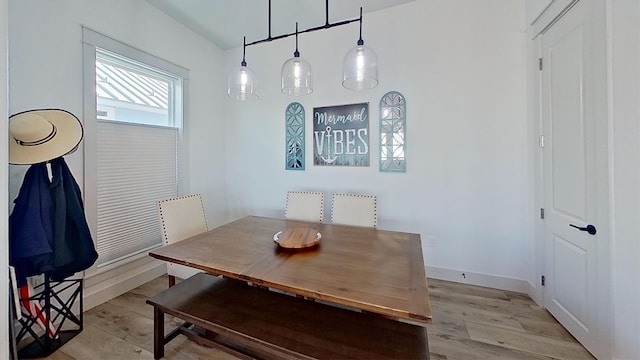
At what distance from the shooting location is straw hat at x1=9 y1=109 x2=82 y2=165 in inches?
64.1

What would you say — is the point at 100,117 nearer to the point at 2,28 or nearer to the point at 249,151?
the point at 2,28

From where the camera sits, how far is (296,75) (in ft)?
6.44

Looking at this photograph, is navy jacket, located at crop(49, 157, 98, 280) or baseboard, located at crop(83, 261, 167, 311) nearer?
navy jacket, located at crop(49, 157, 98, 280)

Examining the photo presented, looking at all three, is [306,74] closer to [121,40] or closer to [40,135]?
[40,135]

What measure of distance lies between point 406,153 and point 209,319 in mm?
2466

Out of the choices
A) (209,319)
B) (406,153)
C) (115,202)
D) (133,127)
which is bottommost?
(209,319)

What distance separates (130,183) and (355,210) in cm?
240

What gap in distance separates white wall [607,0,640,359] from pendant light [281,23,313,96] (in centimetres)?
192

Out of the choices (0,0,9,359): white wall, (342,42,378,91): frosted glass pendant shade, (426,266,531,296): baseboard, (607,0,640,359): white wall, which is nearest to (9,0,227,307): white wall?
(0,0,9,359): white wall

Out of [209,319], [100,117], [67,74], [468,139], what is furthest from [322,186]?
[67,74]

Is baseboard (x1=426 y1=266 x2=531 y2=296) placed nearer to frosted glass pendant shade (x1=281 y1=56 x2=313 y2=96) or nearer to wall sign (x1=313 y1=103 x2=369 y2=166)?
wall sign (x1=313 y1=103 x2=369 y2=166)

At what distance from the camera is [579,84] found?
184 cm

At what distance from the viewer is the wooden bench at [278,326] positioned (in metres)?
1.31

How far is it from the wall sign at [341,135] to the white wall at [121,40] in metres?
1.60
